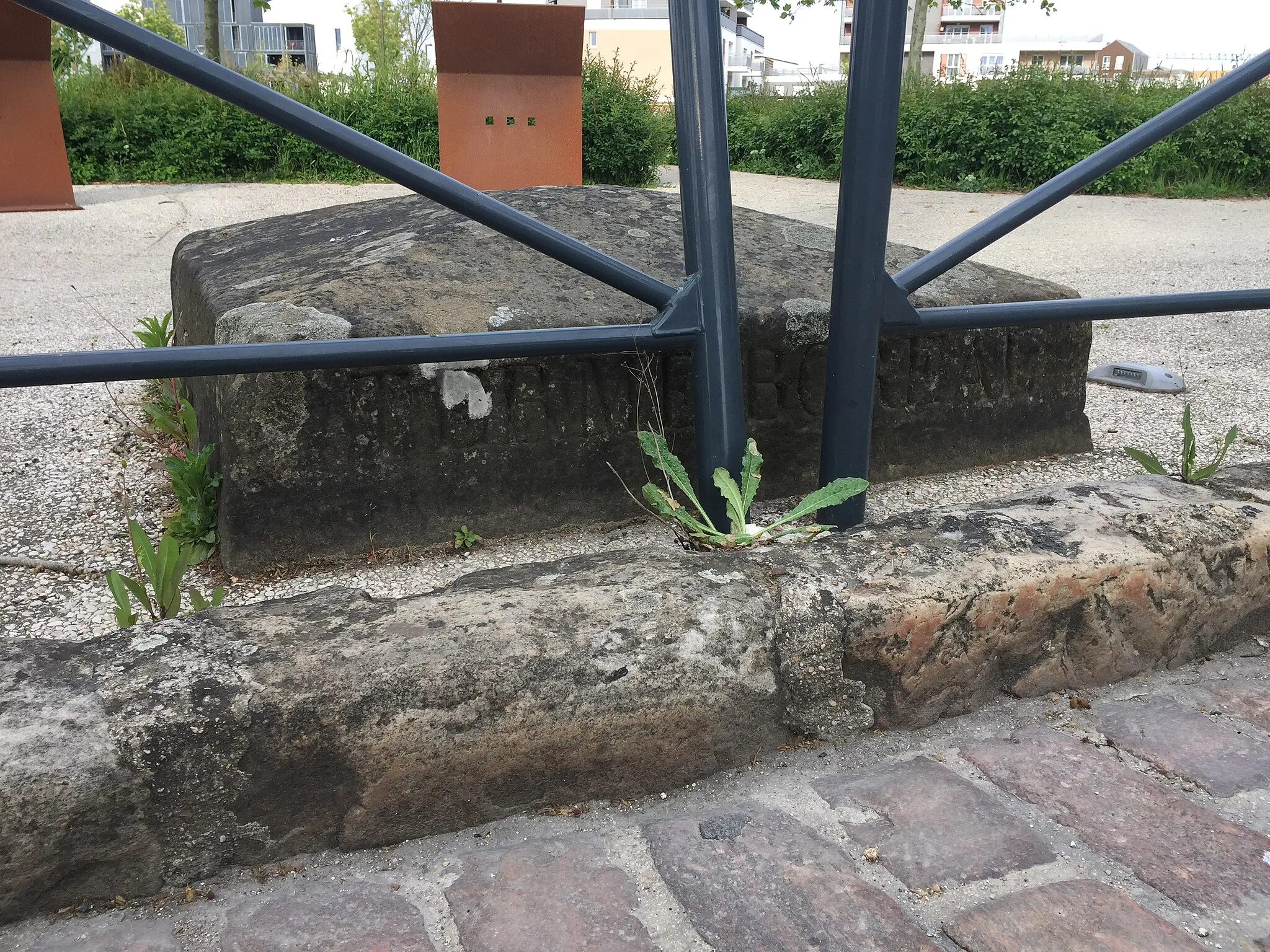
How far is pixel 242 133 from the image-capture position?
8.97 m

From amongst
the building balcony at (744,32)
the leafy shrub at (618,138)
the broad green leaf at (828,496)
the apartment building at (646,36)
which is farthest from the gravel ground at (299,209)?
A: the building balcony at (744,32)

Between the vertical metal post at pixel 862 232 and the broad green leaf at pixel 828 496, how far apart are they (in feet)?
0.47

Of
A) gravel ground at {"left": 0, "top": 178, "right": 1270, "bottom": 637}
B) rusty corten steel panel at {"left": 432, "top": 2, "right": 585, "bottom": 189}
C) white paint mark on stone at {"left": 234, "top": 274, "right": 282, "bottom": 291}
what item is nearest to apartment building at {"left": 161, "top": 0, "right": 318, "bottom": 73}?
gravel ground at {"left": 0, "top": 178, "right": 1270, "bottom": 637}

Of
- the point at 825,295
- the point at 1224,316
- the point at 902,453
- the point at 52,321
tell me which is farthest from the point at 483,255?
the point at 1224,316

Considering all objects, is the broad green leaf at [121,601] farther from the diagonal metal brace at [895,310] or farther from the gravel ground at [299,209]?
the diagonal metal brace at [895,310]

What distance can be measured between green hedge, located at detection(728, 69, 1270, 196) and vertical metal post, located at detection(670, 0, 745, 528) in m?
8.08

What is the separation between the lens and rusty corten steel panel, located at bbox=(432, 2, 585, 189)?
567 cm

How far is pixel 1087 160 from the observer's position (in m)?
1.87

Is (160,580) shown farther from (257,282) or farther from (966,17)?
(966,17)

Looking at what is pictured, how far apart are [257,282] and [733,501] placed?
1229mm

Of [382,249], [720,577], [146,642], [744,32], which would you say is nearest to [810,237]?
[382,249]

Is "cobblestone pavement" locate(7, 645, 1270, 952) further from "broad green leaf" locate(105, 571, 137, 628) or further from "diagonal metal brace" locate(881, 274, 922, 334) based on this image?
"diagonal metal brace" locate(881, 274, 922, 334)

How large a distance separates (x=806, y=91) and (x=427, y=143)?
5.07 m

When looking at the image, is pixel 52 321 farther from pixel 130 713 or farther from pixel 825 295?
pixel 130 713
